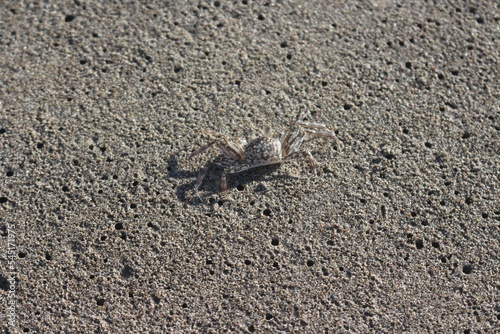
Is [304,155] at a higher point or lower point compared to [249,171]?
higher

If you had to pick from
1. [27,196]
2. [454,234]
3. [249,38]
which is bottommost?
[27,196]

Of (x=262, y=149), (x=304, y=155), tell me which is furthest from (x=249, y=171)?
(x=304, y=155)

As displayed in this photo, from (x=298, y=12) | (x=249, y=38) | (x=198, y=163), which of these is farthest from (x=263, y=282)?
(x=298, y=12)

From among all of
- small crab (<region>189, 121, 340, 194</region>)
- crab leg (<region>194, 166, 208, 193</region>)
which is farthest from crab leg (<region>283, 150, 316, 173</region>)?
crab leg (<region>194, 166, 208, 193</region>)

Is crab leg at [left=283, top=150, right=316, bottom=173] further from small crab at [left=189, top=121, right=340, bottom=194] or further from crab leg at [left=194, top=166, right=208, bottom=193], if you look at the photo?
crab leg at [left=194, top=166, right=208, bottom=193]

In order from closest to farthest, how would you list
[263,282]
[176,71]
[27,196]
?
[263,282], [27,196], [176,71]

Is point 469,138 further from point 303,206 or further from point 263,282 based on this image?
point 263,282

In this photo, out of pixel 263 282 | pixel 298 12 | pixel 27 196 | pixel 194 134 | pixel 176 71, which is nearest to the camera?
pixel 263 282

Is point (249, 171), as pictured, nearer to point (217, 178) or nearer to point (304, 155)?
point (217, 178)
